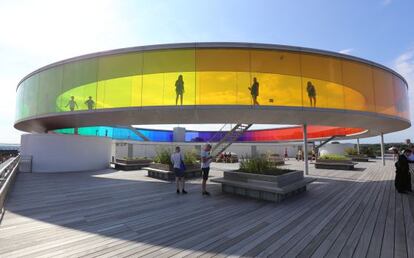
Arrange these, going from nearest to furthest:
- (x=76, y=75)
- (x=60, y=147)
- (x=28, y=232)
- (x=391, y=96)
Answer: (x=28, y=232) < (x=76, y=75) < (x=391, y=96) < (x=60, y=147)

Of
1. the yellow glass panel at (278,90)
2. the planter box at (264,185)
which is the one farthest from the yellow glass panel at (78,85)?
the yellow glass panel at (278,90)

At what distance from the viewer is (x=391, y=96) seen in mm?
12180

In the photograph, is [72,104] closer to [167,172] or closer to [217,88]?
[167,172]

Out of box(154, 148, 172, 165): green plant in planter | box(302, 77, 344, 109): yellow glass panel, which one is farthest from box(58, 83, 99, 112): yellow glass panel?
box(302, 77, 344, 109): yellow glass panel

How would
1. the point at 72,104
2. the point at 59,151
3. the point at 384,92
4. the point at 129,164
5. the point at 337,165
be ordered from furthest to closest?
the point at 337,165, the point at 129,164, the point at 59,151, the point at 384,92, the point at 72,104

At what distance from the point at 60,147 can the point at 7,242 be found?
1142 cm

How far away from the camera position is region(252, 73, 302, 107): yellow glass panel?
10.0 metres

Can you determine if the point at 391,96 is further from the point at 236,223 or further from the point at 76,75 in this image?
the point at 76,75

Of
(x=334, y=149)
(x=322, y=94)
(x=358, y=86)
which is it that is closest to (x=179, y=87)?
(x=322, y=94)

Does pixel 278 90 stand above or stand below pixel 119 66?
below

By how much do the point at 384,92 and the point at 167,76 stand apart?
39.0ft

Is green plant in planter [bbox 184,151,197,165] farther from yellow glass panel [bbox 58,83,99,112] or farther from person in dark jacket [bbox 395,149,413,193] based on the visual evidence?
person in dark jacket [bbox 395,149,413,193]

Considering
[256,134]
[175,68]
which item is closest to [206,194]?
[175,68]

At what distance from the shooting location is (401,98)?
514 inches
